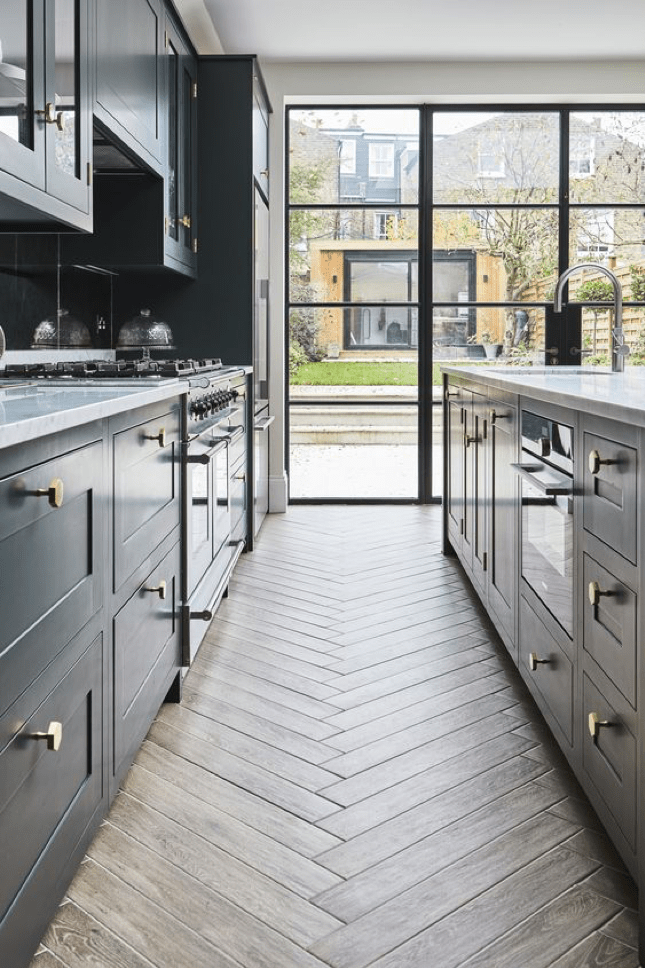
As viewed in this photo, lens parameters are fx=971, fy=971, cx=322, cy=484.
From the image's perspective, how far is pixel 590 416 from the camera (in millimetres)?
1824

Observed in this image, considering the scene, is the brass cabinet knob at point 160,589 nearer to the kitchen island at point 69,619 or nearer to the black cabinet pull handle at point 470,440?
the kitchen island at point 69,619

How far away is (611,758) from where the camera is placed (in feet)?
5.45

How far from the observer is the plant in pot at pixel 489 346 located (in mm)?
6125

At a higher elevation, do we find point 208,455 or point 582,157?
point 582,157

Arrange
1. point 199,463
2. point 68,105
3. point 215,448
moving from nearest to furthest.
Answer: point 68,105 < point 199,463 < point 215,448

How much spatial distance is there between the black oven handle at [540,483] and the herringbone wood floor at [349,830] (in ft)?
2.02

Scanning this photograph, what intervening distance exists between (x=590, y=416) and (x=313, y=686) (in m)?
1.27

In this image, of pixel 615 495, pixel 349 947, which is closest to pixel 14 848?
pixel 349 947

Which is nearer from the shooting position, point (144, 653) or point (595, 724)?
point (595, 724)

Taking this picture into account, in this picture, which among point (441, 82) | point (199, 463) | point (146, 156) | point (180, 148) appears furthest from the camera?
point (441, 82)

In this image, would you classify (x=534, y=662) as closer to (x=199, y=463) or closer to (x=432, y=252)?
(x=199, y=463)

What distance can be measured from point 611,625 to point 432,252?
15.6 feet

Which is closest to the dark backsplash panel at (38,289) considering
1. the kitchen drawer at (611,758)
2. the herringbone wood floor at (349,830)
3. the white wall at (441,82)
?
the herringbone wood floor at (349,830)

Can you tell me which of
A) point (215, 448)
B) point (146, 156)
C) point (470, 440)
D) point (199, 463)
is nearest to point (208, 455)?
point (199, 463)
